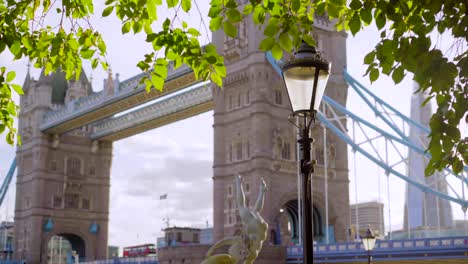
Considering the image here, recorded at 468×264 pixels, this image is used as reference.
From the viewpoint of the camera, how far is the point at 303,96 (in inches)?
255

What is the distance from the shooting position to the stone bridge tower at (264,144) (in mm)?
42750

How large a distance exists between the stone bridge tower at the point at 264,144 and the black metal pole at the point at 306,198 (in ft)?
116

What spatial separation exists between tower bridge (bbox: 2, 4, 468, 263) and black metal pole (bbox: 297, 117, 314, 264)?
103ft

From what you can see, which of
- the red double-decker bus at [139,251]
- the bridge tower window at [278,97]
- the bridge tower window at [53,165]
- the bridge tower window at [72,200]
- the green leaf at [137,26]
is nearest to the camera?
the green leaf at [137,26]

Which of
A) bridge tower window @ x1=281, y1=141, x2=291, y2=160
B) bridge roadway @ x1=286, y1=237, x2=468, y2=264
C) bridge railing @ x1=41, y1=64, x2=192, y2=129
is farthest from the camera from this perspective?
bridge railing @ x1=41, y1=64, x2=192, y2=129

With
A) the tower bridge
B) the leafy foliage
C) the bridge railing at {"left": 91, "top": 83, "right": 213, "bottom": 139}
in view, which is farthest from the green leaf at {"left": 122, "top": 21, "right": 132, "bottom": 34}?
the bridge railing at {"left": 91, "top": 83, "right": 213, "bottom": 139}

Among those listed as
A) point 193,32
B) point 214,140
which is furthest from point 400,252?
point 193,32

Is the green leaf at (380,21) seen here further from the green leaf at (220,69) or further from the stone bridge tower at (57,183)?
the stone bridge tower at (57,183)

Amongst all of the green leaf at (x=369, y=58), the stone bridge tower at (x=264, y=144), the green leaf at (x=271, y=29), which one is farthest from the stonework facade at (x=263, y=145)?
the green leaf at (x=271, y=29)

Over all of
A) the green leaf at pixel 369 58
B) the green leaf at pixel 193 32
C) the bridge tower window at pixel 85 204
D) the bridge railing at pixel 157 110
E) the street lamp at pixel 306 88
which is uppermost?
the bridge railing at pixel 157 110

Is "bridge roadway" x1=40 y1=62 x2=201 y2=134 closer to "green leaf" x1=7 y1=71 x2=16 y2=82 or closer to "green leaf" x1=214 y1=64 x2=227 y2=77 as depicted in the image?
"green leaf" x1=7 y1=71 x2=16 y2=82

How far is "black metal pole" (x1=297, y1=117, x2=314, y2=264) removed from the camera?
618cm

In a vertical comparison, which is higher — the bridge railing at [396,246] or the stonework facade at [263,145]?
the stonework facade at [263,145]

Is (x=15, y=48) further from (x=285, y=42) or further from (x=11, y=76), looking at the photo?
(x=285, y=42)
